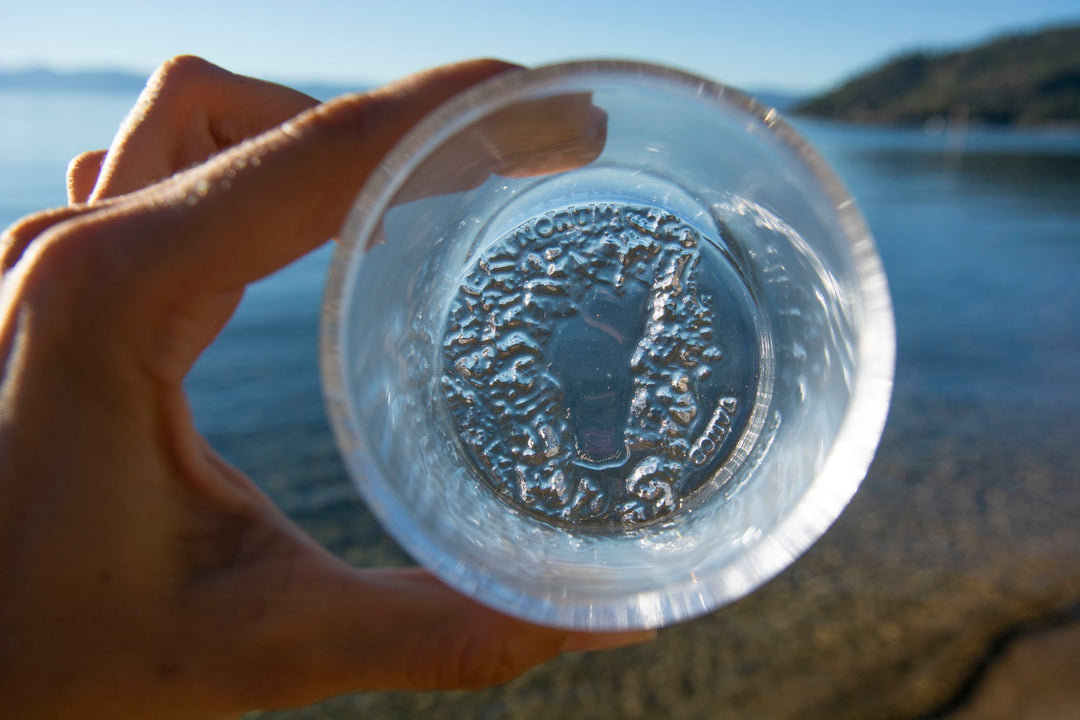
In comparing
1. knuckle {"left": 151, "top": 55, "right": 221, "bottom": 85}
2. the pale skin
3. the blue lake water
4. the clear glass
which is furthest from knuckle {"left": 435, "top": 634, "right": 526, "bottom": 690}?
the blue lake water

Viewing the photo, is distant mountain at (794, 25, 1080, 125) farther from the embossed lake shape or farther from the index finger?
the index finger

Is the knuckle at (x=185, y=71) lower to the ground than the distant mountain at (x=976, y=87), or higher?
lower

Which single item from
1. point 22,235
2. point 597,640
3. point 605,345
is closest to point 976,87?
point 605,345

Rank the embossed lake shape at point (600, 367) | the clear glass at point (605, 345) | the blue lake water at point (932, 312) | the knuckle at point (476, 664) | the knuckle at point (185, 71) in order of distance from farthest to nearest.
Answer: the blue lake water at point (932, 312) < the knuckle at point (185, 71) < the embossed lake shape at point (600, 367) < the knuckle at point (476, 664) < the clear glass at point (605, 345)

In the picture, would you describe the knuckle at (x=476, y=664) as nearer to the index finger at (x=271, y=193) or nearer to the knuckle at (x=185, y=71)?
the index finger at (x=271, y=193)

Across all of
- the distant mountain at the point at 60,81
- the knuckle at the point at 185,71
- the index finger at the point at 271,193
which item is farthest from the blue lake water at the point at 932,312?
the distant mountain at the point at 60,81

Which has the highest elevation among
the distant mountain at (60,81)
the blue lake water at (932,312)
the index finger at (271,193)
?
the index finger at (271,193)
